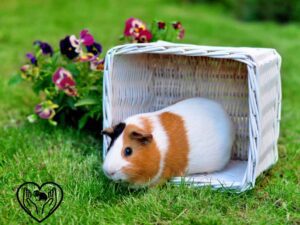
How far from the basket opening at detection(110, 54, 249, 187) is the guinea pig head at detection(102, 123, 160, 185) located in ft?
2.06

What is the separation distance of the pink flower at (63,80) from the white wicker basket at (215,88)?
408 millimetres

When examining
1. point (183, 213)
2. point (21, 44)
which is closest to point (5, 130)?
point (183, 213)

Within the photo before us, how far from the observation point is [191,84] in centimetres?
361

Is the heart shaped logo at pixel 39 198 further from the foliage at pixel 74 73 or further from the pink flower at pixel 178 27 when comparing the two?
the pink flower at pixel 178 27

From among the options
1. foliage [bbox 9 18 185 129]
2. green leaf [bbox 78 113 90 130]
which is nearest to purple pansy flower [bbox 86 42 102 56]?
foliage [bbox 9 18 185 129]

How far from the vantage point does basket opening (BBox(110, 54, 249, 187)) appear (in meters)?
3.50

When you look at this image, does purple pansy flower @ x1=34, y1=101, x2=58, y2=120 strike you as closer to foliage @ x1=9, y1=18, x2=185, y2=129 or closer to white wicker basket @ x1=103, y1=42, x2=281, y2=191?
foliage @ x1=9, y1=18, x2=185, y2=129

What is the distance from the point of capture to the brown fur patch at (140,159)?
2.73 metres

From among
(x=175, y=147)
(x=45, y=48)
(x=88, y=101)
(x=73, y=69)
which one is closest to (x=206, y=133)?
(x=175, y=147)

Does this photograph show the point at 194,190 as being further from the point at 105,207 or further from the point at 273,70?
the point at 273,70

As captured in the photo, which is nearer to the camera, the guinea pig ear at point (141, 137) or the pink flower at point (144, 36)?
the guinea pig ear at point (141, 137)

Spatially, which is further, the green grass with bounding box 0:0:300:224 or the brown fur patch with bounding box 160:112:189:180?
the brown fur patch with bounding box 160:112:189:180

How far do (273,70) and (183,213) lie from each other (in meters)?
1.07

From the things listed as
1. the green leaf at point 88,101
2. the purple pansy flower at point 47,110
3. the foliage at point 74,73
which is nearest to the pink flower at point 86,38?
the foliage at point 74,73
